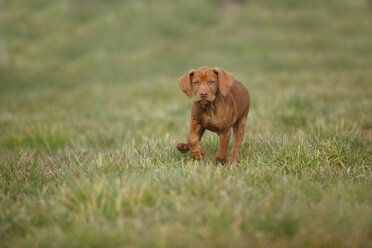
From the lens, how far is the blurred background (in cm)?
546

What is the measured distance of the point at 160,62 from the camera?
495 inches

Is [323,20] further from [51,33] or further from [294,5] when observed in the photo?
[51,33]

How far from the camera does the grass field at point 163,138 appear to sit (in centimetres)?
207

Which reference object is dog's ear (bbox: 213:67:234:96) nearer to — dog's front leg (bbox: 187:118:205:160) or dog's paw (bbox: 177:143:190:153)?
dog's front leg (bbox: 187:118:205:160)

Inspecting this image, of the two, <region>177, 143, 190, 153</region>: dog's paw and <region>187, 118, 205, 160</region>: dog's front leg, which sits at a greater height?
<region>187, 118, 205, 160</region>: dog's front leg

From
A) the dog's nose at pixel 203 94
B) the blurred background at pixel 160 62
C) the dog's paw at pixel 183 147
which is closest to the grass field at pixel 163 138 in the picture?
the blurred background at pixel 160 62

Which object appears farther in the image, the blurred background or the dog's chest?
the blurred background

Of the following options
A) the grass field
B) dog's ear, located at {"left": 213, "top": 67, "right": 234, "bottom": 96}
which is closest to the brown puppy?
dog's ear, located at {"left": 213, "top": 67, "right": 234, "bottom": 96}

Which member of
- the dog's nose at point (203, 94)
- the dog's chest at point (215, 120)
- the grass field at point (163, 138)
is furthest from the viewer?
the dog's chest at point (215, 120)

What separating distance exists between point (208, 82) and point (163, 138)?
1482mm

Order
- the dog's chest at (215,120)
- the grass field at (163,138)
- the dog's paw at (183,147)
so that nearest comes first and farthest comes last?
the grass field at (163,138)
the dog's chest at (215,120)
the dog's paw at (183,147)

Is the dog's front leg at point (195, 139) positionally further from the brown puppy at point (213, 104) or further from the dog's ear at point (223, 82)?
the dog's ear at point (223, 82)

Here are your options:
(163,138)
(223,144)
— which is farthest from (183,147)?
(163,138)

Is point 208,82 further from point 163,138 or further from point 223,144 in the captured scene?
point 163,138
